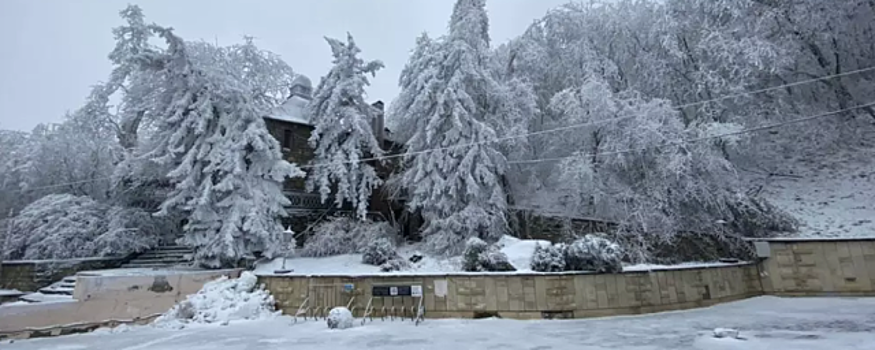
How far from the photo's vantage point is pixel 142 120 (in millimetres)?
12391

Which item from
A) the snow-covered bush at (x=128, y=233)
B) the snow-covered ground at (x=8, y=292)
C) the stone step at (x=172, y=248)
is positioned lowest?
the snow-covered ground at (x=8, y=292)

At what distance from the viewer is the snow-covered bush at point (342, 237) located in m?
11.2

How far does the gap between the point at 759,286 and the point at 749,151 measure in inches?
214

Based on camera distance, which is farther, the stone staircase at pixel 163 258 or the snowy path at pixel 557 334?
the stone staircase at pixel 163 258

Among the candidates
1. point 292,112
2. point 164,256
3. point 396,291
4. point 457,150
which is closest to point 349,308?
point 396,291

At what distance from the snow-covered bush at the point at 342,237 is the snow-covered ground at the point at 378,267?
0.25 meters

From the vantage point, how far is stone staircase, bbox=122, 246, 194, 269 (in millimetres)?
10570

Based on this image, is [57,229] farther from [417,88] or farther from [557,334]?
[557,334]

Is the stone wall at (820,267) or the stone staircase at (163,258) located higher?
the stone staircase at (163,258)

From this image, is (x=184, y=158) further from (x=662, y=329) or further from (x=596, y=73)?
(x=596, y=73)

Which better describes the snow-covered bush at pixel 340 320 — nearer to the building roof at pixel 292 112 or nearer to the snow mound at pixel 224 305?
the snow mound at pixel 224 305

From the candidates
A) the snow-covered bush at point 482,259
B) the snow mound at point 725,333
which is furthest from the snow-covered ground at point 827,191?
the snow-covered bush at point 482,259

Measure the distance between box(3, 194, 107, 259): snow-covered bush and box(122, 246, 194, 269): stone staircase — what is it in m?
0.98

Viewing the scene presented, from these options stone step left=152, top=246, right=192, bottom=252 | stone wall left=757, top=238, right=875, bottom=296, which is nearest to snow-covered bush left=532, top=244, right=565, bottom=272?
stone wall left=757, top=238, right=875, bottom=296
